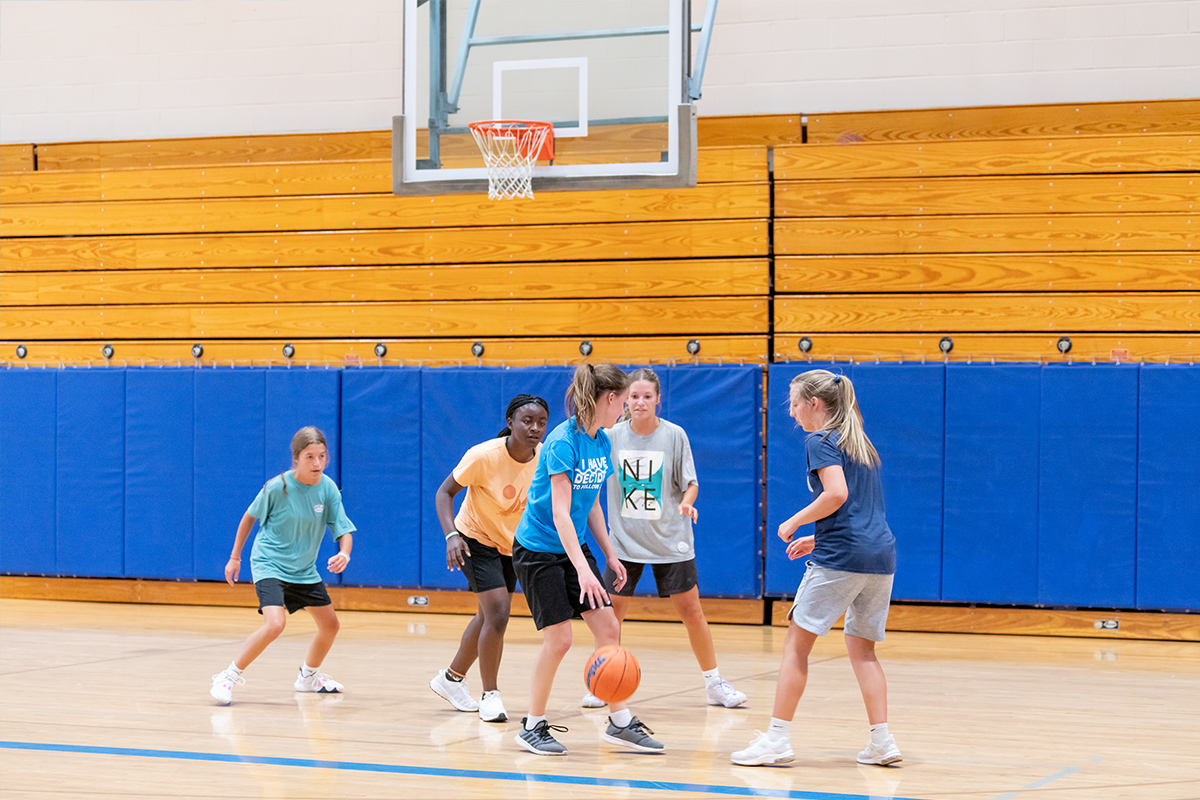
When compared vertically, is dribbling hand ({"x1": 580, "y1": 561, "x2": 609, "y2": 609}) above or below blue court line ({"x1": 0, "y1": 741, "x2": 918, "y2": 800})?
above

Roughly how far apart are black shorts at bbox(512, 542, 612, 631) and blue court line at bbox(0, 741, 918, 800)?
0.63 meters

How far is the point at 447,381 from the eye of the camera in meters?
10.0

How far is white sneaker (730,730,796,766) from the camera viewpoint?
16.5 ft

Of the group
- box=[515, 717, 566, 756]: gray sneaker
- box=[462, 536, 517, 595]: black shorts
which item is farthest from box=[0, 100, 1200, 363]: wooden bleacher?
box=[515, 717, 566, 756]: gray sneaker

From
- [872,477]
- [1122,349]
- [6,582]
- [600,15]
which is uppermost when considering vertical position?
[600,15]

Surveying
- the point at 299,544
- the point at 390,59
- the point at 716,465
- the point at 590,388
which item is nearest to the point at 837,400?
the point at 590,388

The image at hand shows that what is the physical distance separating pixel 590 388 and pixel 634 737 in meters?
1.51

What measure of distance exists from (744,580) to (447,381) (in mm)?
2814

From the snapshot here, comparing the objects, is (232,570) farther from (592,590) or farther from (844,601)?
(844,601)

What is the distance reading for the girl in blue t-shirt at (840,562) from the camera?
16.1 feet

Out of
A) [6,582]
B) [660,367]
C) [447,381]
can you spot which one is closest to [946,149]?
[660,367]

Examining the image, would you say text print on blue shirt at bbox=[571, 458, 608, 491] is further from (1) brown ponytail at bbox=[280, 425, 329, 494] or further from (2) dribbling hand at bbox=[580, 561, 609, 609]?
(1) brown ponytail at bbox=[280, 425, 329, 494]

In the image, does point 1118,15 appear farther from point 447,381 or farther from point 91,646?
point 91,646

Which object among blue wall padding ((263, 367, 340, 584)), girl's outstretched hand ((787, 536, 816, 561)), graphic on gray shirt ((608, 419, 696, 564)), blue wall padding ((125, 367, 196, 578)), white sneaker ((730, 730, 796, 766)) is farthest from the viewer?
blue wall padding ((125, 367, 196, 578))
